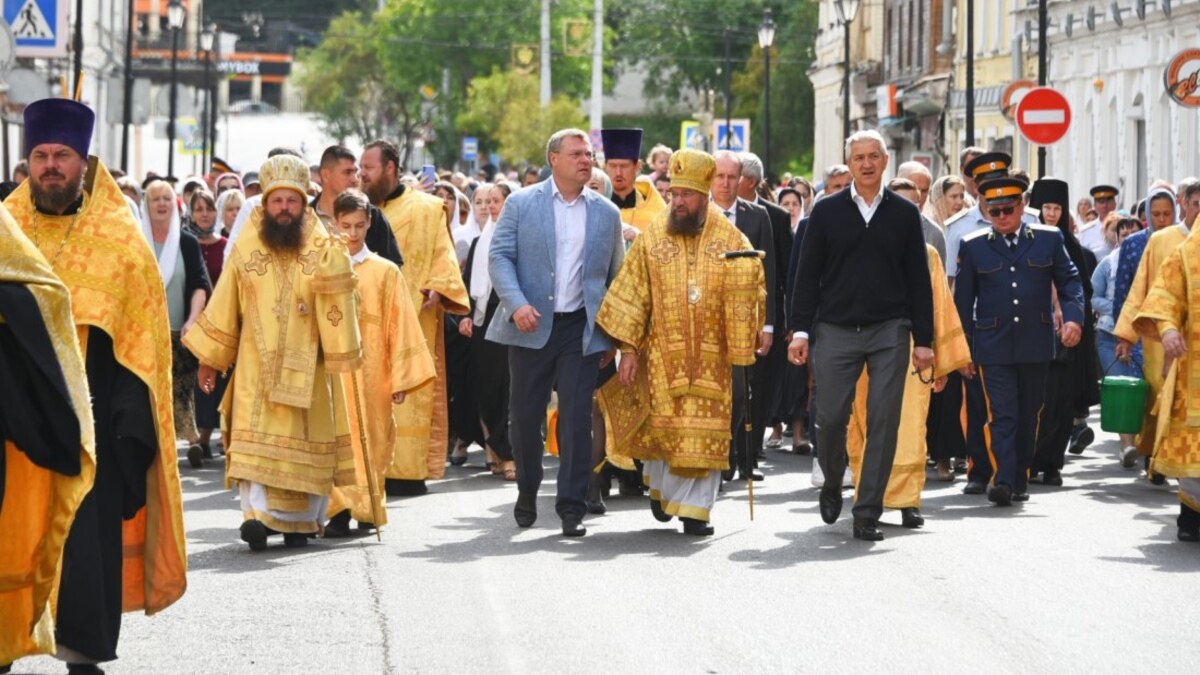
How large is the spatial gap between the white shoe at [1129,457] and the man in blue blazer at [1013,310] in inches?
99.0

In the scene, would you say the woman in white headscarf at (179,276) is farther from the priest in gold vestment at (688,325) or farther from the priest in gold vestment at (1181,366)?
the priest in gold vestment at (1181,366)

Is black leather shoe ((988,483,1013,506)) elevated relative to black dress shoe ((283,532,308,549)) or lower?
elevated

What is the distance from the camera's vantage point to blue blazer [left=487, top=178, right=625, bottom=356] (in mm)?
13227

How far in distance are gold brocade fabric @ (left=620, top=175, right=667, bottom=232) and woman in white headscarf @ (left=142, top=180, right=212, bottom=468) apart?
8.81ft

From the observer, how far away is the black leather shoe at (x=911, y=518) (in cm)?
1365

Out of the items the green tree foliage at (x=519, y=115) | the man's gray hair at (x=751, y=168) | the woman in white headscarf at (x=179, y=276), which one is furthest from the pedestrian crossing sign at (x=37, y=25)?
the green tree foliage at (x=519, y=115)

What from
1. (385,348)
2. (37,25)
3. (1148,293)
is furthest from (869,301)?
(37,25)

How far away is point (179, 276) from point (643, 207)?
10.7 ft

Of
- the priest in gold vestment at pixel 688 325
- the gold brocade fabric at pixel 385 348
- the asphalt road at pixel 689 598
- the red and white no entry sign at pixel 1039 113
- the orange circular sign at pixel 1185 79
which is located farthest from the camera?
the red and white no entry sign at pixel 1039 113

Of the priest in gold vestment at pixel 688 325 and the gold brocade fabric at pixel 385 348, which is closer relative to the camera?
the priest in gold vestment at pixel 688 325

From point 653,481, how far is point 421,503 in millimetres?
2073

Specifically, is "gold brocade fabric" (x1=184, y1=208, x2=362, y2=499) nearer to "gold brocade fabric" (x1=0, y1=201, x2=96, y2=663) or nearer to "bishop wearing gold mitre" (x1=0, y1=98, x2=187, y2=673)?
"bishop wearing gold mitre" (x1=0, y1=98, x2=187, y2=673)

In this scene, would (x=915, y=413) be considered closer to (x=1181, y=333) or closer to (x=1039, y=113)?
(x=1181, y=333)

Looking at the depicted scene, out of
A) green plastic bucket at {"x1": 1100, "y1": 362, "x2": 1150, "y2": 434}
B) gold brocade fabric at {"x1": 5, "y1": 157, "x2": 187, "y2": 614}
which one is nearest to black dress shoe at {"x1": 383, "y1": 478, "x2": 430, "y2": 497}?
green plastic bucket at {"x1": 1100, "y1": 362, "x2": 1150, "y2": 434}
